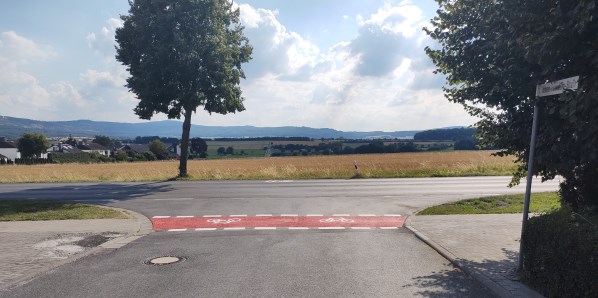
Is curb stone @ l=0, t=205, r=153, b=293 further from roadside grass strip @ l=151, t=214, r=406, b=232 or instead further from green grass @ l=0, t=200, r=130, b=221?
green grass @ l=0, t=200, r=130, b=221

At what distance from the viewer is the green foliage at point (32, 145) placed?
304 feet

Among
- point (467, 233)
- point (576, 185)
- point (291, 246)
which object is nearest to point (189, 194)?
point (291, 246)

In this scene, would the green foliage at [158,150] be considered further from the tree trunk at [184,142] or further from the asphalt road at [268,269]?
the asphalt road at [268,269]

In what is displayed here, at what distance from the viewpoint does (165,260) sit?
26.6 feet

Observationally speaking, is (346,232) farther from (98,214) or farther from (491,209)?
(98,214)

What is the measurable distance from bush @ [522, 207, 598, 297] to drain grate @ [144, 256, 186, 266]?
5598 millimetres

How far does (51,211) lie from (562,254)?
13.9 m

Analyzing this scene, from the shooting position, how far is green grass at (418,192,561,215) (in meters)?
13.0

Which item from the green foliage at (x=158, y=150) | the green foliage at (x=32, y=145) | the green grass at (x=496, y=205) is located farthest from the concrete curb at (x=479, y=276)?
the green foliage at (x=32, y=145)

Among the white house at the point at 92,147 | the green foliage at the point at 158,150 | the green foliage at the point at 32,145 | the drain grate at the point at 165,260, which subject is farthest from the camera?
the white house at the point at 92,147

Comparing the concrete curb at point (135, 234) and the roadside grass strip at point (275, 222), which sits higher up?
the roadside grass strip at point (275, 222)

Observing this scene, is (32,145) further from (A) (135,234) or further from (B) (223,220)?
(A) (135,234)

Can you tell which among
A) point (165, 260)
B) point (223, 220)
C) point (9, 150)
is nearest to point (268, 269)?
point (165, 260)

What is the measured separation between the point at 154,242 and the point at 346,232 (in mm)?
4304
